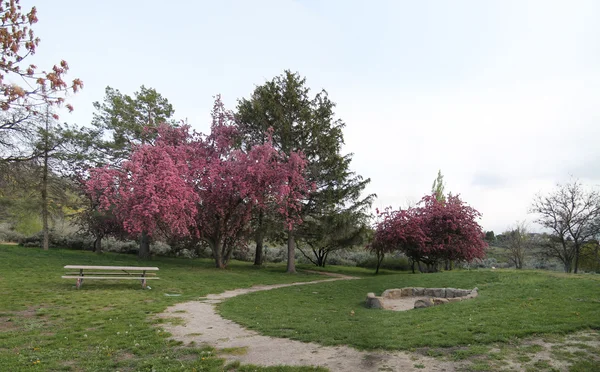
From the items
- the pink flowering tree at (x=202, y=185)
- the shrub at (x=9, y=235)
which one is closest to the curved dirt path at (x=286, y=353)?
the pink flowering tree at (x=202, y=185)

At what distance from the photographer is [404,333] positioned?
6.56m

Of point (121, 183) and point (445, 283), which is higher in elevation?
point (121, 183)

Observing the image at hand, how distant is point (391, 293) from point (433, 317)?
536 cm

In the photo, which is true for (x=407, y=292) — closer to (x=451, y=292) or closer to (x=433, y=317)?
(x=451, y=292)

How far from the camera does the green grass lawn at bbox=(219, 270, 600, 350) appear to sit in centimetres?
612

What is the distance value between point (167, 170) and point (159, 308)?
31.8 feet

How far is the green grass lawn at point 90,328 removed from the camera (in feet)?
16.9

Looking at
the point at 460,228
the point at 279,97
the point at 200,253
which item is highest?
the point at 279,97

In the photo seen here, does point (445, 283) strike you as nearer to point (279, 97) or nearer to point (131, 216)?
point (131, 216)

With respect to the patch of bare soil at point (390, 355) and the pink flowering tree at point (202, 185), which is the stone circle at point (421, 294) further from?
the pink flowering tree at point (202, 185)

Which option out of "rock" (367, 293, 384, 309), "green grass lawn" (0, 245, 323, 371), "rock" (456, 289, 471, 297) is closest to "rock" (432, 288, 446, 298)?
"rock" (456, 289, 471, 297)

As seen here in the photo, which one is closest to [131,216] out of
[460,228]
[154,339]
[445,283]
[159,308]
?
[159,308]

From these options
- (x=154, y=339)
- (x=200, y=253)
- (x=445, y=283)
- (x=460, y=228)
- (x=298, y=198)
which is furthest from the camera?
(x=200, y=253)

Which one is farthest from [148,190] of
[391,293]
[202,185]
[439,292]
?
[439,292]
